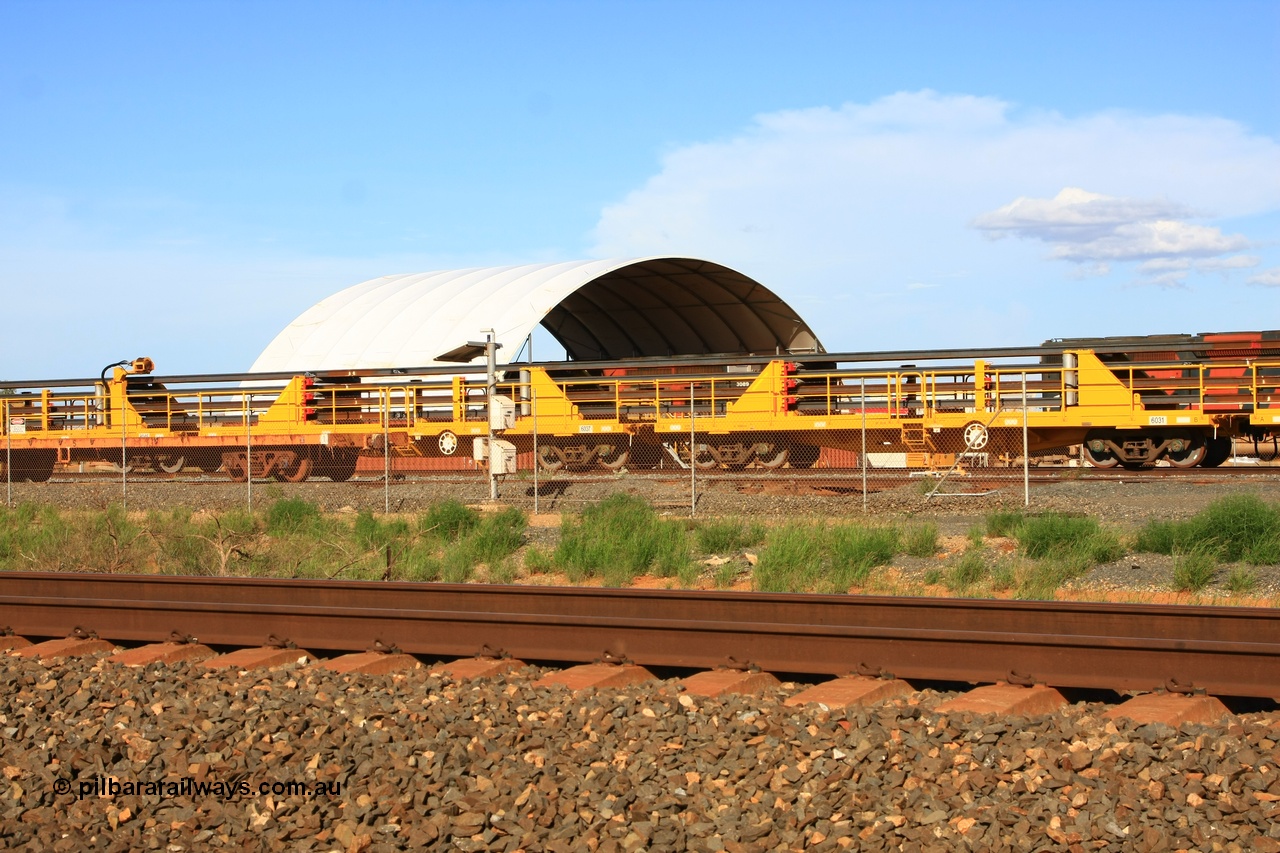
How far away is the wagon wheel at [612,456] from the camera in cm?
2767

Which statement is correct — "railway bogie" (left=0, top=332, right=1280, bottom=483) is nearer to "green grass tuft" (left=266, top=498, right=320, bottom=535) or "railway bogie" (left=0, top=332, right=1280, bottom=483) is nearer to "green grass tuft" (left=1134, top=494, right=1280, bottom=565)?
"green grass tuft" (left=266, top=498, right=320, bottom=535)

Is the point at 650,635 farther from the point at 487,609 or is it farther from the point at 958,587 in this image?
the point at 958,587

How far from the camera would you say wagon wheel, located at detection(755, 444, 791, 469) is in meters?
26.1

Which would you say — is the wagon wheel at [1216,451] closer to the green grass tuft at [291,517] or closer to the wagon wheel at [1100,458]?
the wagon wheel at [1100,458]

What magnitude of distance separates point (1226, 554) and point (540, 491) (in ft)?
41.4

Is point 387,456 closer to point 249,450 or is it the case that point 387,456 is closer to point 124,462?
point 249,450

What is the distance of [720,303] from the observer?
44.4 m

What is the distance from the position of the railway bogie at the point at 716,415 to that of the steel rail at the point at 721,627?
11.6m

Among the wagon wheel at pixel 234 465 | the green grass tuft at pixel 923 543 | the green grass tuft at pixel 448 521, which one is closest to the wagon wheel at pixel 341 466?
the wagon wheel at pixel 234 465

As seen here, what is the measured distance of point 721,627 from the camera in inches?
291

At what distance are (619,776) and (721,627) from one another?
89.1 inches

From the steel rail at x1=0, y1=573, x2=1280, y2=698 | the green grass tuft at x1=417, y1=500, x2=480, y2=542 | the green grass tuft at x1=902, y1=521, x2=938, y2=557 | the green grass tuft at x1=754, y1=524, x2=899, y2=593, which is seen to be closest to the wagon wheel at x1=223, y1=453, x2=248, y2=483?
the green grass tuft at x1=417, y1=500, x2=480, y2=542

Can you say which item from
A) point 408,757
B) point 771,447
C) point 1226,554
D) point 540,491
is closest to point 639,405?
point 771,447

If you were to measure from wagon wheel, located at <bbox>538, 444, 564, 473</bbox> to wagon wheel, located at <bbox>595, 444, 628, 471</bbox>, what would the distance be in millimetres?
902
